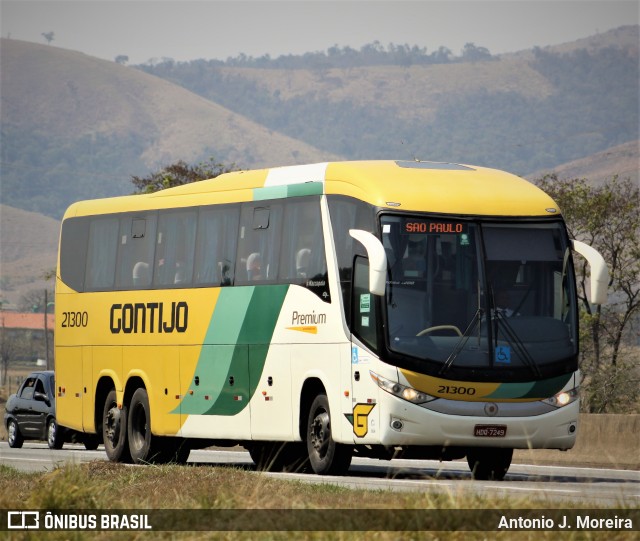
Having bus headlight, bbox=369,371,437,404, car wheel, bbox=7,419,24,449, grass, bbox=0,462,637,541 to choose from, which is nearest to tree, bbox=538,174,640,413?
car wheel, bbox=7,419,24,449

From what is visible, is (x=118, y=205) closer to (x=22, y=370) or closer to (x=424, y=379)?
(x=424, y=379)

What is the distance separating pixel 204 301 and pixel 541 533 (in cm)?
1306

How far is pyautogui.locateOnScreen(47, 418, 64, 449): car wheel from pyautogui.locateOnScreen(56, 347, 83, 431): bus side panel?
494 cm

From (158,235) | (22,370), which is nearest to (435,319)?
(158,235)

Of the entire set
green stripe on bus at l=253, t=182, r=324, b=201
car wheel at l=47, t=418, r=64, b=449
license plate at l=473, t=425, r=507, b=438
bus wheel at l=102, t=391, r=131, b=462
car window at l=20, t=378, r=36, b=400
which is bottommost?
car wheel at l=47, t=418, r=64, b=449

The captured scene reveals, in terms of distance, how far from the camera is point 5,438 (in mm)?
42500

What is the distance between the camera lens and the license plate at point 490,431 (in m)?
18.7

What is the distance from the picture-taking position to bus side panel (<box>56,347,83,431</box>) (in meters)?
27.0

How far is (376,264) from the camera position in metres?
18.4

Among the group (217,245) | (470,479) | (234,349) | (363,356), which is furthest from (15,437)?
(363,356)

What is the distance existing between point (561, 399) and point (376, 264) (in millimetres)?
2870

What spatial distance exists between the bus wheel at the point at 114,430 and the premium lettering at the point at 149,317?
1.20 m

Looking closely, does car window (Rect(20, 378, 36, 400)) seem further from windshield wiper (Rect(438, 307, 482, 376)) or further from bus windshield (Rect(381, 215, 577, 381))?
windshield wiper (Rect(438, 307, 482, 376))

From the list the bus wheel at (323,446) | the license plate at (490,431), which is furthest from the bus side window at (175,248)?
the license plate at (490,431)
